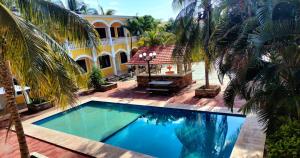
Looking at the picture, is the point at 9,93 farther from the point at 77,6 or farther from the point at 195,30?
the point at 77,6

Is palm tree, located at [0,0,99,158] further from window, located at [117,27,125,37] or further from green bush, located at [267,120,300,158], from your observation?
window, located at [117,27,125,37]

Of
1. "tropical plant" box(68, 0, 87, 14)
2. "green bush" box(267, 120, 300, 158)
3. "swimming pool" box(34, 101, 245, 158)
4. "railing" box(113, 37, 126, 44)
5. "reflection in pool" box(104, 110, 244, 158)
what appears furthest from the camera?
"tropical plant" box(68, 0, 87, 14)

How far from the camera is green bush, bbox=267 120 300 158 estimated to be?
5.10 m

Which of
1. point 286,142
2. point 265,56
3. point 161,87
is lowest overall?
point 286,142

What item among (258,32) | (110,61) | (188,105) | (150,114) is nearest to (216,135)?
(188,105)

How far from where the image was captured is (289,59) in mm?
5047

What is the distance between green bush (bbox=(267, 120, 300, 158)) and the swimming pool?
2659 millimetres

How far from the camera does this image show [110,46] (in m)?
25.5

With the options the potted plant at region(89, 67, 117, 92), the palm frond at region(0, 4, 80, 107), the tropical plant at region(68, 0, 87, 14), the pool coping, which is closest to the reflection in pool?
the pool coping

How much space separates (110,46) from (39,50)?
21.8m

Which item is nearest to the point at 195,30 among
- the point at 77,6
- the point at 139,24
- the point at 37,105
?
the point at 37,105

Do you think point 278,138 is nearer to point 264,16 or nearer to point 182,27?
point 264,16

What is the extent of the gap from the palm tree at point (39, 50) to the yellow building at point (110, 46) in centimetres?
1674

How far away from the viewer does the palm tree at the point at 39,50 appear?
3.96m
